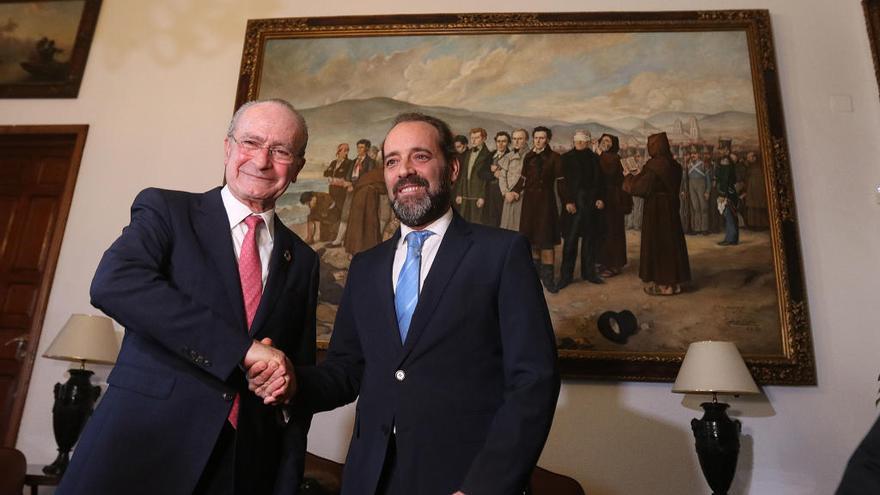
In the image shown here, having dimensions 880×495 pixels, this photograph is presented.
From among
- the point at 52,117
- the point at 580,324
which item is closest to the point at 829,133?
the point at 580,324

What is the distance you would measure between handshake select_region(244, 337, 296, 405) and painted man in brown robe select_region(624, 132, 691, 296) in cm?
302

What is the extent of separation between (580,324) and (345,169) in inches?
80.8

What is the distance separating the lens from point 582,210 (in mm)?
4387

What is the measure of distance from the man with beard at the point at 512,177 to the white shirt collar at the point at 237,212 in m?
2.44

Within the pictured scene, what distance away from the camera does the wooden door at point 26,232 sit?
4688mm

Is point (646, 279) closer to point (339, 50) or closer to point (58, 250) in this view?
point (339, 50)

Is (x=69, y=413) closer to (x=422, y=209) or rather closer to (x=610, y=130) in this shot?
(x=422, y=209)

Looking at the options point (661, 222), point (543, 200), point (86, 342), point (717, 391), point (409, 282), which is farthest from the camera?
point (543, 200)

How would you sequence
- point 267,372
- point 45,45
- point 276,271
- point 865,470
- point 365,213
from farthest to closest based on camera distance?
point 45,45 → point 365,213 → point 276,271 → point 267,372 → point 865,470

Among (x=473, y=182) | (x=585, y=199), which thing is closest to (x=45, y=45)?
(x=473, y=182)

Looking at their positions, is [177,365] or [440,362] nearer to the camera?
[177,365]

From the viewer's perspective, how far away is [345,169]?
15.5 feet

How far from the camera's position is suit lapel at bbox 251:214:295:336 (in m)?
1.89

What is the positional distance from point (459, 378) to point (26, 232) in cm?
483
